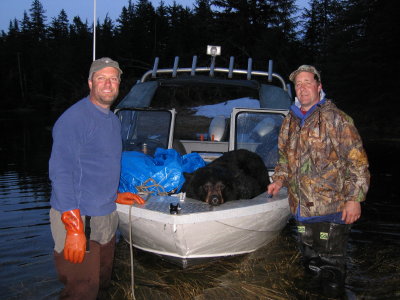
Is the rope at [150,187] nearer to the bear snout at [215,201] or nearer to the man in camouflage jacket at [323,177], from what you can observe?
the bear snout at [215,201]

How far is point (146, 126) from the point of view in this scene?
5.95m

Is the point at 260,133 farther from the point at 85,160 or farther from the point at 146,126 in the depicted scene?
the point at 85,160

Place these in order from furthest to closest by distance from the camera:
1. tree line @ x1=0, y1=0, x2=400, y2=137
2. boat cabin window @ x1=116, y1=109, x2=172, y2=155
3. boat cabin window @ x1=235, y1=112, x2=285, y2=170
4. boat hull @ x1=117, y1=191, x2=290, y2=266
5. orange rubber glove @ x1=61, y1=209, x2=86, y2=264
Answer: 1. tree line @ x1=0, y1=0, x2=400, y2=137
2. boat cabin window @ x1=116, y1=109, x2=172, y2=155
3. boat cabin window @ x1=235, y1=112, x2=285, y2=170
4. boat hull @ x1=117, y1=191, x2=290, y2=266
5. orange rubber glove @ x1=61, y1=209, x2=86, y2=264

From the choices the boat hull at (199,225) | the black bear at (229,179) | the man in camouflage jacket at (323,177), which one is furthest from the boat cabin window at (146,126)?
the man in camouflage jacket at (323,177)

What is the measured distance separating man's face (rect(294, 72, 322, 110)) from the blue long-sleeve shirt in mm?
1793

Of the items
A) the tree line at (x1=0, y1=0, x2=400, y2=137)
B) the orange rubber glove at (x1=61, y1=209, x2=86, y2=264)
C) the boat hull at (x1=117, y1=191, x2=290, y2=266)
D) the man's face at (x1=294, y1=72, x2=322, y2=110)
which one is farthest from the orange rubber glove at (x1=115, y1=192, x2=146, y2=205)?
the tree line at (x1=0, y1=0, x2=400, y2=137)

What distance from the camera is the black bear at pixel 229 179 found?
167 inches

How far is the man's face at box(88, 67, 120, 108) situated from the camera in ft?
9.84

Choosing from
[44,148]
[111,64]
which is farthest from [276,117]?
[44,148]

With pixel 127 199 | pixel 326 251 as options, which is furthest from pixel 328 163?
pixel 127 199

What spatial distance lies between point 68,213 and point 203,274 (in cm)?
227

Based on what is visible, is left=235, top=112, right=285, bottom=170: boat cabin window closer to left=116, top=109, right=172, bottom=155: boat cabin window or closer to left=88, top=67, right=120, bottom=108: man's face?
left=116, top=109, right=172, bottom=155: boat cabin window

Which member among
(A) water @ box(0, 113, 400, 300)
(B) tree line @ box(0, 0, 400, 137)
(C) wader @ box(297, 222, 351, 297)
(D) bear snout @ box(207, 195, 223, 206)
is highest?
(B) tree line @ box(0, 0, 400, 137)

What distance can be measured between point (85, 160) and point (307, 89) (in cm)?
215
